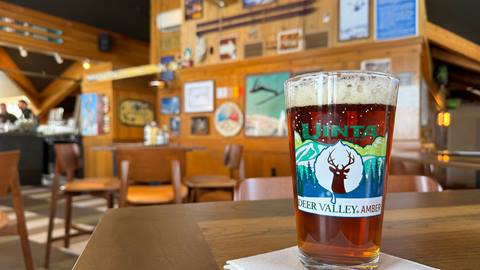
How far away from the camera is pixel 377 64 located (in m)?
4.57

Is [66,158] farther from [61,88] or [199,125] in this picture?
[61,88]

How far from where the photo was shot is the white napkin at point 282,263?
386 millimetres

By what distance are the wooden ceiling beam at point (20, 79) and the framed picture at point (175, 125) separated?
403 centimetres

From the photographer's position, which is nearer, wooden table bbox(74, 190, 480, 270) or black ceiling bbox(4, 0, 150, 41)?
wooden table bbox(74, 190, 480, 270)

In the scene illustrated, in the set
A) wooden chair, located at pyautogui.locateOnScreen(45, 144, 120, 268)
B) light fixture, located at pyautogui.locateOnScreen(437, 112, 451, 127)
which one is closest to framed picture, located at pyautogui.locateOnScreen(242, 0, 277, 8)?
light fixture, located at pyautogui.locateOnScreen(437, 112, 451, 127)

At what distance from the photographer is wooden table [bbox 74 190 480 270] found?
427mm

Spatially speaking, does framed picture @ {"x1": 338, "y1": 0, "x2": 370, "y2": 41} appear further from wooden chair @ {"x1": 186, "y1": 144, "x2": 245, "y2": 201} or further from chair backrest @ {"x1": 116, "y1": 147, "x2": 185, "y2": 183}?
chair backrest @ {"x1": 116, "y1": 147, "x2": 185, "y2": 183}

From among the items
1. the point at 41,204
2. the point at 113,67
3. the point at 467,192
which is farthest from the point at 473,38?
the point at 113,67

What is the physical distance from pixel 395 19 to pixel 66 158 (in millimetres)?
4133

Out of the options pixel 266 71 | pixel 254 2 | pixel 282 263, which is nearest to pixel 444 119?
pixel 266 71

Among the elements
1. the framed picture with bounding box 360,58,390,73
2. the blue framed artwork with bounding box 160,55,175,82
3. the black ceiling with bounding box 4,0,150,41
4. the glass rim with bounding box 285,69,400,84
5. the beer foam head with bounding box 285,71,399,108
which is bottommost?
the beer foam head with bounding box 285,71,399,108

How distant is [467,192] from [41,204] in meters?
5.96

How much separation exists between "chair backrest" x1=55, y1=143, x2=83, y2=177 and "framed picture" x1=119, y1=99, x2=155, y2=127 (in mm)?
5902

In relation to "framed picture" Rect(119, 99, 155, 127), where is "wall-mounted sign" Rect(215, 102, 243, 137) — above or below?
below
